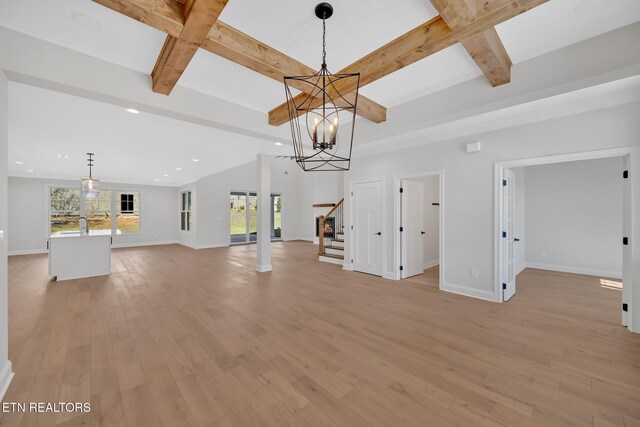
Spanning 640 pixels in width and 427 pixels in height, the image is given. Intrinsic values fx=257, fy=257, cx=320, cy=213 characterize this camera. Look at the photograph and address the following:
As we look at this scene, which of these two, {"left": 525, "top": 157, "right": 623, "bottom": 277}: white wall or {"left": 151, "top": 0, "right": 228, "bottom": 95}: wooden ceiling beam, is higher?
{"left": 151, "top": 0, "right": 228, "bottom": 95}: wooden ceiling beam

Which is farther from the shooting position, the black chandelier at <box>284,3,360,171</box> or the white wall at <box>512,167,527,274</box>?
the white wall at <box>512,167,527,274</box>

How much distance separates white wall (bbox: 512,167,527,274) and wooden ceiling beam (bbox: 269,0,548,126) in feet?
14.7

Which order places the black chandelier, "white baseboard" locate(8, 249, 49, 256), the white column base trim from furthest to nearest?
1. "white baseboard" locate(8, 249, 49, 256)
2. the white column base trim
3. the black chandelier

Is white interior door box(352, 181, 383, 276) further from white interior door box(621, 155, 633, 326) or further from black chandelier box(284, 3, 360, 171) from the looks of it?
white interior door box(621, 155, 633, 326)

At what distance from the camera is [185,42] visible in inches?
80.4

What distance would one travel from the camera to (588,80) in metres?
2.40

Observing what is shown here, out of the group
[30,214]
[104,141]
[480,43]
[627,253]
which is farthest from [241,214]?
[627,253]

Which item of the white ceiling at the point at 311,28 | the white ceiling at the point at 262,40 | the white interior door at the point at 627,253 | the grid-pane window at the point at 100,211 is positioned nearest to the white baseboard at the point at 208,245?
the grid-pane window at the point at 100,211

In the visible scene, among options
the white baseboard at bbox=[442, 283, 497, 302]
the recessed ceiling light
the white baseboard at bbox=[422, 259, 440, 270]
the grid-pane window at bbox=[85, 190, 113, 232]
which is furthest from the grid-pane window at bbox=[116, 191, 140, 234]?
the white baseboard at bbox=[442, 283, 497, 302]

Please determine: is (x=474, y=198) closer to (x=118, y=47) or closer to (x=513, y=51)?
(x=513, y=51)

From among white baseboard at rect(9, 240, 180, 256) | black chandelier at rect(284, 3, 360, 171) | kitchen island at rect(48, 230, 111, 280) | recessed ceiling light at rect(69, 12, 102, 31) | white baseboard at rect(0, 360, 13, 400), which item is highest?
recessed ceiling light at rect(69, 12, 102, 31)

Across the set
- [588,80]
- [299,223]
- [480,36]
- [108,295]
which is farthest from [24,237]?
[588,80]

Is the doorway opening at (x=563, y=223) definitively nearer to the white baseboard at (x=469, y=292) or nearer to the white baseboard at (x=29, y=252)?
the white baseboard at (x=469, y=292)

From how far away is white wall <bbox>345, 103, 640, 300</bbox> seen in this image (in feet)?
9.79
